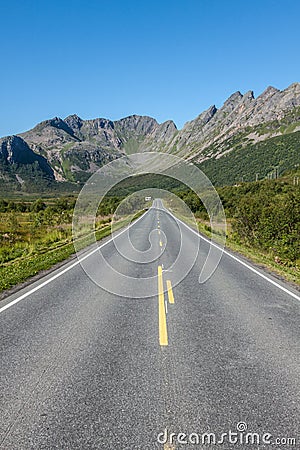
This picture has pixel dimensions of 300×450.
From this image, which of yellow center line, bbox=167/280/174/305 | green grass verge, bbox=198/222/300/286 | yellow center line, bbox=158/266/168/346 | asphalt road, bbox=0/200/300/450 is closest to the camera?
asphalt road, bbox=0/200/300/450

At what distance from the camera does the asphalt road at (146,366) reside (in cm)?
369

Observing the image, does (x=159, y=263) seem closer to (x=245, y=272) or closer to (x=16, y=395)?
(x=245, y=272)

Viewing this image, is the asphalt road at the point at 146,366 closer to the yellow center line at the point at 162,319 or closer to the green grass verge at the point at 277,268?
the yellow center line at the point at 162,319

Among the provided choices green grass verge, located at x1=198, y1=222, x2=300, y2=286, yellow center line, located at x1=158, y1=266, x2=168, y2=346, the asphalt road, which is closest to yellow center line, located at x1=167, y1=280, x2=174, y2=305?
the asphalt road

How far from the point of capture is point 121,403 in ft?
13.7

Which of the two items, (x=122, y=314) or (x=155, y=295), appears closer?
(x=122, y=314)

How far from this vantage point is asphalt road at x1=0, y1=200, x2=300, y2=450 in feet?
12.1

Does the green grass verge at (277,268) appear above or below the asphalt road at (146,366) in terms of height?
below

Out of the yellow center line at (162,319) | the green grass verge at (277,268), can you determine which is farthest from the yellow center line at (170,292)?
the green grass verge at (277,268)

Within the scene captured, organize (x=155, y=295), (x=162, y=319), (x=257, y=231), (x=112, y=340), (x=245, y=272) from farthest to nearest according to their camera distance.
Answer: (x=257, y=231) → (x=245, y=272) → (x=155, y=295) → (x=162, y=319) → (x=112, y=340)

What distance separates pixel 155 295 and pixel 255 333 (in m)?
3.33

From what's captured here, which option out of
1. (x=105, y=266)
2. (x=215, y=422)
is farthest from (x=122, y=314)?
(x=105, y=266)

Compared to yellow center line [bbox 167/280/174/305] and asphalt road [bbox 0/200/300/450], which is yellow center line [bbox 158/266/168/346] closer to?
asphalt road [bbox 0/200/300/450]

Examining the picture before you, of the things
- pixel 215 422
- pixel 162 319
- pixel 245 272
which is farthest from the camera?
pixel 245 272
